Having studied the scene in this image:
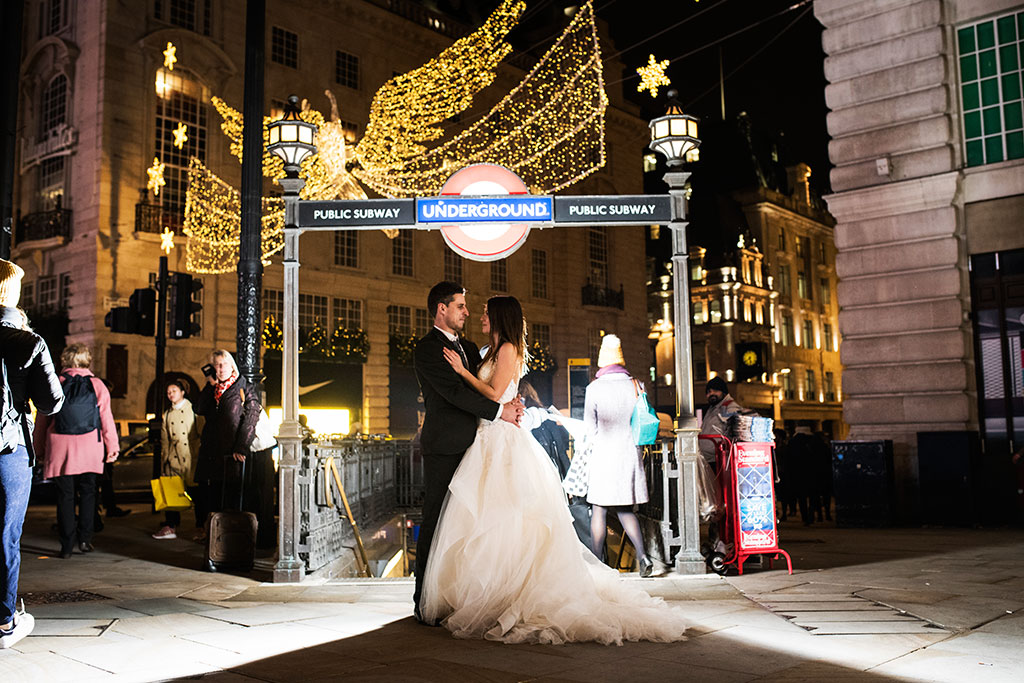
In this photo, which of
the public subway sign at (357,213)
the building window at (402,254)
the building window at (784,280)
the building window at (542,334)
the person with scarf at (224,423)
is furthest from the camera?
the building window at (784,280)

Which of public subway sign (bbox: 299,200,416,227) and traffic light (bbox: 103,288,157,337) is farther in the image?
traffic light (bbox: 103,288,157,337)

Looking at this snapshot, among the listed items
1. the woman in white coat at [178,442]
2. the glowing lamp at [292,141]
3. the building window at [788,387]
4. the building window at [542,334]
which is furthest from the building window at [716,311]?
the glowing lamp at [292,141]

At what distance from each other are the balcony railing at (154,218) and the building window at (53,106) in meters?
3.97

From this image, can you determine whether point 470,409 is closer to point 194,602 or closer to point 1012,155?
point 194,602

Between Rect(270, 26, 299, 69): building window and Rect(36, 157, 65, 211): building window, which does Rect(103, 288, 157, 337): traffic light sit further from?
Rect(270, 26, 299, 69): building window

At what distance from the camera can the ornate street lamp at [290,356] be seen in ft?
26.9

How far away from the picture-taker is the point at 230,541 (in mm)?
9047

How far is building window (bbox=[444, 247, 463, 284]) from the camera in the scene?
36.8 m

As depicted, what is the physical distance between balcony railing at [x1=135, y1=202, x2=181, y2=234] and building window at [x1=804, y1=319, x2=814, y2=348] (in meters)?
50.8

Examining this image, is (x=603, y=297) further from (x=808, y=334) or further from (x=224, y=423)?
(x=224, y=423)

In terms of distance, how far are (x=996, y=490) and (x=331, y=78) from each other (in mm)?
26846

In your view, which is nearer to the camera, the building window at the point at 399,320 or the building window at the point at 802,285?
the building window at the point at 399,320

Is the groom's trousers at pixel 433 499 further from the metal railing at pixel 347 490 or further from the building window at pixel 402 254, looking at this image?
the building window at pixel 402 254

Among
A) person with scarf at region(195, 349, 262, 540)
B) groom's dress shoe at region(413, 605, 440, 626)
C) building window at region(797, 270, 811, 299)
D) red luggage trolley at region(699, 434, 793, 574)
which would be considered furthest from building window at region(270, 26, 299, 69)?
building window at region(797, 270, 811, 299)
